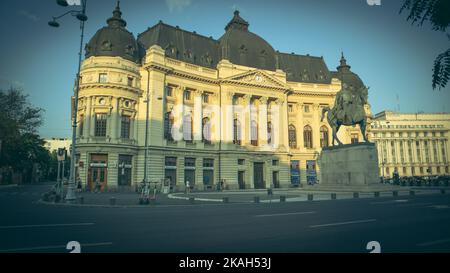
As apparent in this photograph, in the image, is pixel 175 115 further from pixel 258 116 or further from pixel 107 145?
pixel 258 116

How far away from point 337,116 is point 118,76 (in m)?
29.4

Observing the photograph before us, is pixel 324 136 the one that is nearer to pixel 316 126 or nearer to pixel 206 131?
pixel 316 126

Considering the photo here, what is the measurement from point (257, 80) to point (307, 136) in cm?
1692

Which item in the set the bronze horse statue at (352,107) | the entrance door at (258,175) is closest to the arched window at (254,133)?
the entrance door at (258,175)

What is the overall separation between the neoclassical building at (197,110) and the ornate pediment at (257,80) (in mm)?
196

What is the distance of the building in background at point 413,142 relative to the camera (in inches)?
3142

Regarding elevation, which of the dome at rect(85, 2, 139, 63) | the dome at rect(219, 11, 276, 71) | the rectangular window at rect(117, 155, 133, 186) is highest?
the dome at rect(219, 11, 276, 71)

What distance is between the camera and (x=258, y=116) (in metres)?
52.4

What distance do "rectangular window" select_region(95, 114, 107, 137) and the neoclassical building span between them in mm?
130

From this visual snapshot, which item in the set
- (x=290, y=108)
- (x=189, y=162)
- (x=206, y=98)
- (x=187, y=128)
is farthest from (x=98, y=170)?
(x=290, y=108)

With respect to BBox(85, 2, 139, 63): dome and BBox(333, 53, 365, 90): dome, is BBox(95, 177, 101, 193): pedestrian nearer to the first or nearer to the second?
BBox(85, 2, 139, 63): dome

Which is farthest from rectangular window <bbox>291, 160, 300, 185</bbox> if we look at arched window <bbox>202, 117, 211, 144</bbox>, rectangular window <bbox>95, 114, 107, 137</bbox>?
rectangular window <bbox>95, 114, 107, 137</bbox>

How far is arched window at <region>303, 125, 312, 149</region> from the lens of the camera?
57.8 metres
